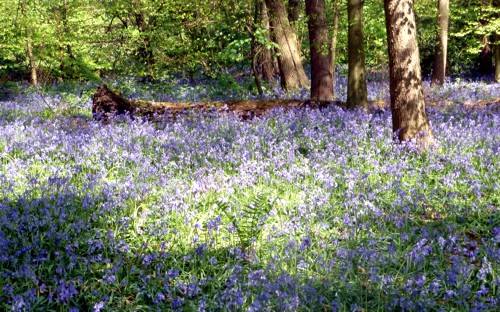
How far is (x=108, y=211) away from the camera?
17.7 ft

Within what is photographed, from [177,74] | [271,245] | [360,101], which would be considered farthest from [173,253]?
[177,74]

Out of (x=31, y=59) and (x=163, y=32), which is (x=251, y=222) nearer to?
(x=163, y=32)

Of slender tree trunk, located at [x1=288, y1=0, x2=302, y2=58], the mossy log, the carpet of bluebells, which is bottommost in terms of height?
the carpet of bluebells

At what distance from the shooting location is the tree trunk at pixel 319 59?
1355 cm

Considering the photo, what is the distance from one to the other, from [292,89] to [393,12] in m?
8.01

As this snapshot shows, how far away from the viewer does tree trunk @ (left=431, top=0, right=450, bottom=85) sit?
17.0m

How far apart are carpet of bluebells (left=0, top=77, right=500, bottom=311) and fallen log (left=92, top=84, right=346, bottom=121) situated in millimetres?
2816

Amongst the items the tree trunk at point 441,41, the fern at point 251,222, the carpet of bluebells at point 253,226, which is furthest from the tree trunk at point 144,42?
the fern at point 251,222

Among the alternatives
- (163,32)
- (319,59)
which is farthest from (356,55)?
(163,32)

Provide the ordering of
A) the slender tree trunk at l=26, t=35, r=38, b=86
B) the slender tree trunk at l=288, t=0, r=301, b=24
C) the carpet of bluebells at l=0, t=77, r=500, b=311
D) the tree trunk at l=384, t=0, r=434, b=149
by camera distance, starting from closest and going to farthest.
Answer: the carpet of bluebells at l=0, t=77, r=500, b=311 → the tree trunk at l=384, t=0, r=434, b=149 → the slender tree trunk at l=288, t=0, r=301, b=24 → the slender tree trunk at l=26, t=35, r=38, b=86

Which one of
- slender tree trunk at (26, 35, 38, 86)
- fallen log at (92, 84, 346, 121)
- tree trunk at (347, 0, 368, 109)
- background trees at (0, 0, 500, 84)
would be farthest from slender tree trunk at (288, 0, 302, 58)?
slender tree trunk at (26, 35, 38, 86)

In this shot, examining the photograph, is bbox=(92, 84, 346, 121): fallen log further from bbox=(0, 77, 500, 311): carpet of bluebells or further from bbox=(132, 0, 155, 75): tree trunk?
bbox=(132, 0, 155, 75): tree trunk

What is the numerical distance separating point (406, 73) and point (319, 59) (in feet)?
19.6

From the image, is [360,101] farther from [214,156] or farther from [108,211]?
[108,211]
